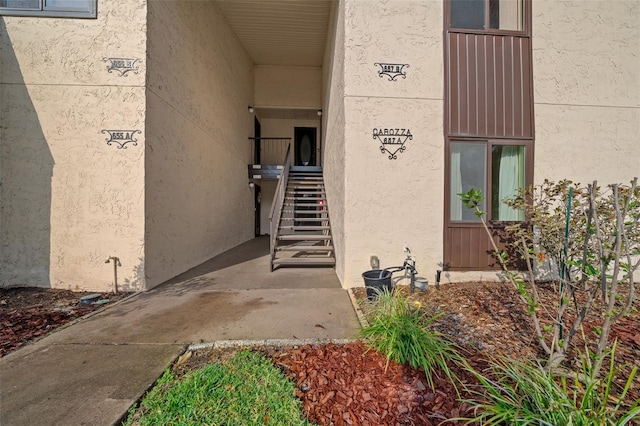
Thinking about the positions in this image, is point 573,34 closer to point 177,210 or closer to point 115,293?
point 177,210

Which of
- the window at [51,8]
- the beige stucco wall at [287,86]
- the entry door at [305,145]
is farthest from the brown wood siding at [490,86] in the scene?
the entry door at [305,145]

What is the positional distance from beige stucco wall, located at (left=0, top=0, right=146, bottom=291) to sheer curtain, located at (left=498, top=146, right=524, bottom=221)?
19.4 ft

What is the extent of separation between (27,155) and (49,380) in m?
4.00

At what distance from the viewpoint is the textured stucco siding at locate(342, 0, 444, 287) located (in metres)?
4.01

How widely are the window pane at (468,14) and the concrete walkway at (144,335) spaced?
189 inches

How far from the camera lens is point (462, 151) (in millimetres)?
4133

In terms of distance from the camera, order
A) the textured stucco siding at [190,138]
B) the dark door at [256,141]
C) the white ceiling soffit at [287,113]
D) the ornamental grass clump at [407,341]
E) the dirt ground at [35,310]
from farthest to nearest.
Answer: the white ceiling soffit at [287,113] < the dark door at [256,141] < the textured stucco siding at [190,138] < the dirt ground at [35,310] < the ornamental grass clump at [407,341]

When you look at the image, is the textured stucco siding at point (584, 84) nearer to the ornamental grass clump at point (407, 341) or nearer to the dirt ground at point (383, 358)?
the dirt ground at point (383, 358)

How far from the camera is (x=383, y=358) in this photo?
208 centimetres

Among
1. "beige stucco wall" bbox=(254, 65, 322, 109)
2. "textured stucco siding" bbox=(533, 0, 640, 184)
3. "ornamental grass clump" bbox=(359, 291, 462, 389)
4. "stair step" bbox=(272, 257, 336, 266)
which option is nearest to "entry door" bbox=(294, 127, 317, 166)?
"beige stucco wall" bbox=(254, 65, 322, 109)

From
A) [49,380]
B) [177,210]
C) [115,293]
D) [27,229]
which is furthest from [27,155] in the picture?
[49,380]

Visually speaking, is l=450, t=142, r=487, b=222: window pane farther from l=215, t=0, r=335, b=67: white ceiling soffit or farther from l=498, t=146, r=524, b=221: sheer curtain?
l=215, t=0, r=335, b=67: white ceiling soffit

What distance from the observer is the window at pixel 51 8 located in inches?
157

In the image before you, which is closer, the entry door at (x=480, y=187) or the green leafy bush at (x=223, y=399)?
the green leafy bush at (x=223, y=399)
